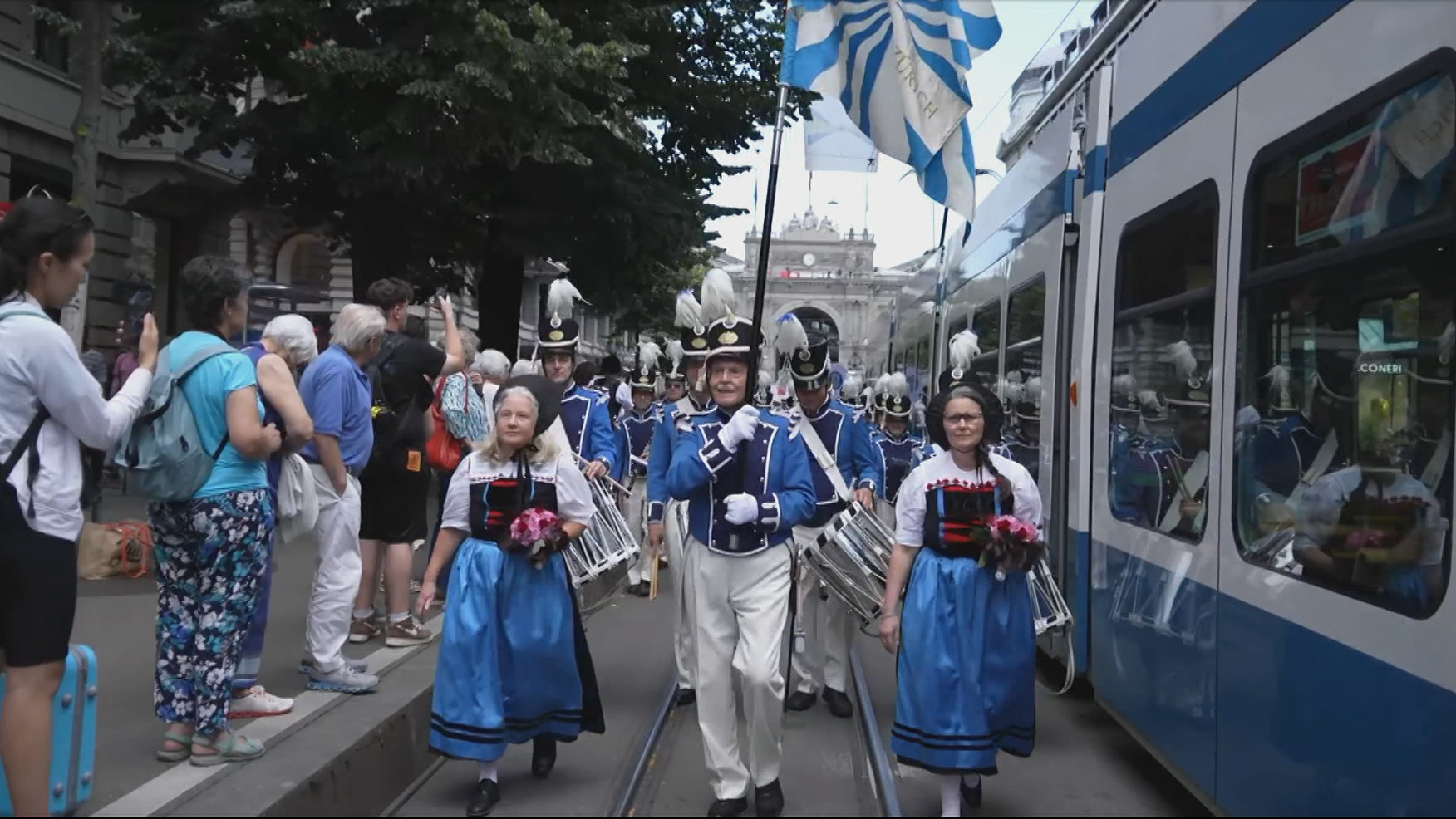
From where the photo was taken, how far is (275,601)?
33.1ft

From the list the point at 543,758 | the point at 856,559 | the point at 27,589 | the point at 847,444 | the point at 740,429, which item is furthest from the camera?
the point at 847,444

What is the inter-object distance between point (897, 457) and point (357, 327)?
835 cm

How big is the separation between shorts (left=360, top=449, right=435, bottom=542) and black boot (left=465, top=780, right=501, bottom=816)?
2677 mm

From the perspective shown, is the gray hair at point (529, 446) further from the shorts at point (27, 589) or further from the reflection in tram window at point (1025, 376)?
the reflection in tram window at point (1025, 376)

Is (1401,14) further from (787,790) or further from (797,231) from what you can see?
(797,231)

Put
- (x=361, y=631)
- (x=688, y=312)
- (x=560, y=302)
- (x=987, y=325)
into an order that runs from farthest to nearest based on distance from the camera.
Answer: (x=987, y=325)
(x=560, y=302)
(x=361, y=631)
(x=688, y=312)

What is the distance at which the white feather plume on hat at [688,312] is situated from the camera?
22.4ft

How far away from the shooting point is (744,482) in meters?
5.75

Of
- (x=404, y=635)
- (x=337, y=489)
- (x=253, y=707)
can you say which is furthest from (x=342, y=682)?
(x=404, y=635)

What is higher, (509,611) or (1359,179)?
(1359,179)

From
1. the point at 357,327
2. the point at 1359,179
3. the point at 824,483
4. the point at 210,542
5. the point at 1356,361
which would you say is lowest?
the point at 210,542

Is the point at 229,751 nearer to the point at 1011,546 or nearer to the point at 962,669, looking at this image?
the point at 962,669

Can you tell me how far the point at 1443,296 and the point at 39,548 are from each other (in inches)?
163

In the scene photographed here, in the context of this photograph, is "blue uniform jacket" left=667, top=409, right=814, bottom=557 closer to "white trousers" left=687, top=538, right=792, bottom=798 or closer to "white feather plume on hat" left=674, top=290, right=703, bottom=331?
"white trousers" left=687, top=538, right=792, bottom=798
